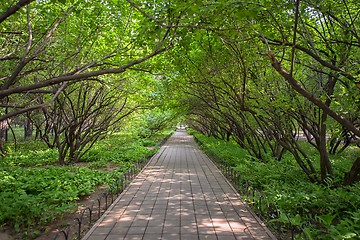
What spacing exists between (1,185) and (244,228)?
6.96 metres

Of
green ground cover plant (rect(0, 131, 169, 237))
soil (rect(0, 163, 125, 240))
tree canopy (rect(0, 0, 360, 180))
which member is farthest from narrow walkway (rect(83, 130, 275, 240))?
tree canopy (rect(0, 0, 360, 180))

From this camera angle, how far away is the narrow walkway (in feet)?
19.1

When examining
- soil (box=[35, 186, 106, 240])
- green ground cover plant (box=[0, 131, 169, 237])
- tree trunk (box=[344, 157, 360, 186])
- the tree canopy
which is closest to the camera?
the tree canopy

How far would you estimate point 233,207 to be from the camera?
7.78 meters

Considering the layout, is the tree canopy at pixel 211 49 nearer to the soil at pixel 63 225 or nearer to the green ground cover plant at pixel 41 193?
the green ground cover plant at pixel 41 193

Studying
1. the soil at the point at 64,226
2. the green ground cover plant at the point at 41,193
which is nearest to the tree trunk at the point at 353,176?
the soil at the point at 64,226

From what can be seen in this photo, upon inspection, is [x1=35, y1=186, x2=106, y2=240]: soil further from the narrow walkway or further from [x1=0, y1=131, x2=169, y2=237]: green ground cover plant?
the narrow walkway

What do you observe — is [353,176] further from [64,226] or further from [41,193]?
→ [41,193]

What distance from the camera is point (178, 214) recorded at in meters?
7.11

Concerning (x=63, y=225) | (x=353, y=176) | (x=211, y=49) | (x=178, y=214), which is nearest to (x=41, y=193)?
(x=63, y=225)

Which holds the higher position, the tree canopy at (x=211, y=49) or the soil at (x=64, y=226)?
the tree canopy at (x=211, y=49)

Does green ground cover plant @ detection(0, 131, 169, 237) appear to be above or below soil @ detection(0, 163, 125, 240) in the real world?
above

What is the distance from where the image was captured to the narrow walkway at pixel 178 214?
5.82m

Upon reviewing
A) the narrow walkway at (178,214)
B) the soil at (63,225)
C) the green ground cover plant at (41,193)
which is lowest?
the soil at (63,225)
